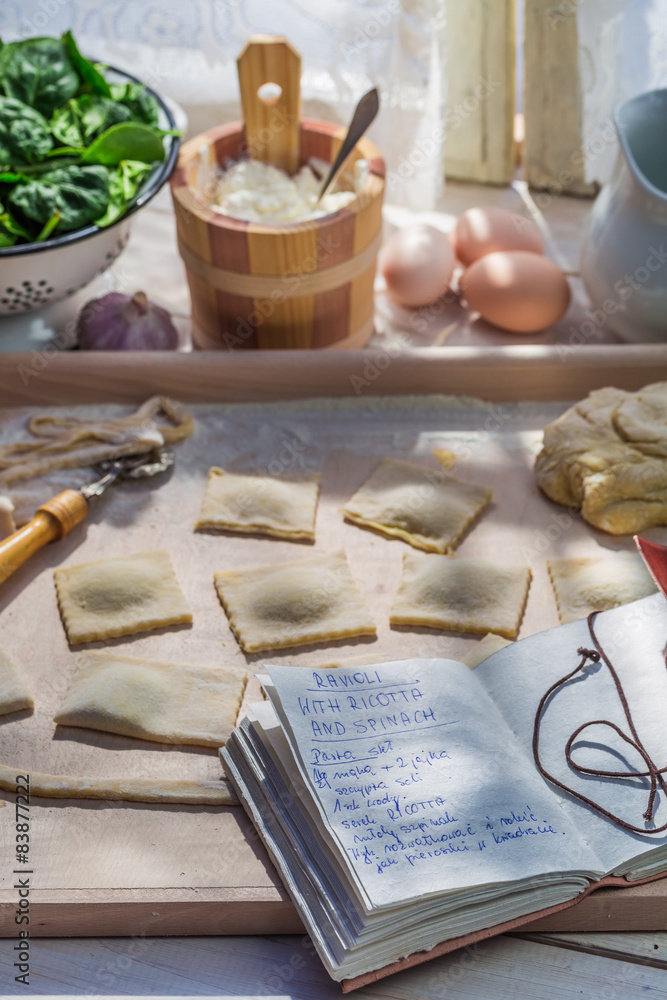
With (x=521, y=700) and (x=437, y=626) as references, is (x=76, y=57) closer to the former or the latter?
(x=437, y=626)

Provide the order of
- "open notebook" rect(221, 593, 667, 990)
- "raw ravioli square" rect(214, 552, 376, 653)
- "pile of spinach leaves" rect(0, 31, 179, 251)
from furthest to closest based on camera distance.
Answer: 1. "pile of spinach leaves" rect(0, 31, 179, 251)
2. "raw ravioli square" rect(214, 552, 376, 653)
3. "open notebook" rect(221, 593, 667, 990)

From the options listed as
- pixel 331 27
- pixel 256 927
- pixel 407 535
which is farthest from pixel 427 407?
pixel 331 27

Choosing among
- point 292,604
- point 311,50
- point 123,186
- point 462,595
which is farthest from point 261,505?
point 311,50

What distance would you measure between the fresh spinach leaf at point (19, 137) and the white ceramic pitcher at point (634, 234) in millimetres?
864

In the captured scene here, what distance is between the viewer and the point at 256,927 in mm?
804

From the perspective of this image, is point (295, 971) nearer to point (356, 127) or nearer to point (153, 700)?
point (153, 700)

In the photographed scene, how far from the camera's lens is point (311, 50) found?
1836 mm

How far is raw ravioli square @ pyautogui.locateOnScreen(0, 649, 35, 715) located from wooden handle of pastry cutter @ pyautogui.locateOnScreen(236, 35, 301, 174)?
950mm

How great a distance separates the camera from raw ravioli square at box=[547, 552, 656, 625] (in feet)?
3.41

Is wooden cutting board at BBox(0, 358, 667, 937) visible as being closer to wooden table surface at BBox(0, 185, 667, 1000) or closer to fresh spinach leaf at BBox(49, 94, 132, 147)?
wooden table surface at BBox(0, 185, 667, 1000)

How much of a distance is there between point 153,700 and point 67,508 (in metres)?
0.31

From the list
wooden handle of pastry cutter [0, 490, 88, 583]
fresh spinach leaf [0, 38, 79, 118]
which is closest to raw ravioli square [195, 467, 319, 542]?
wooden handle of pastry cutter [0, 490, 88, 583]

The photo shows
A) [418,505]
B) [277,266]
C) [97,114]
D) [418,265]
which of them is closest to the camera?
Answer: [418,505]

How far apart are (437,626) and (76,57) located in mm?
1079
